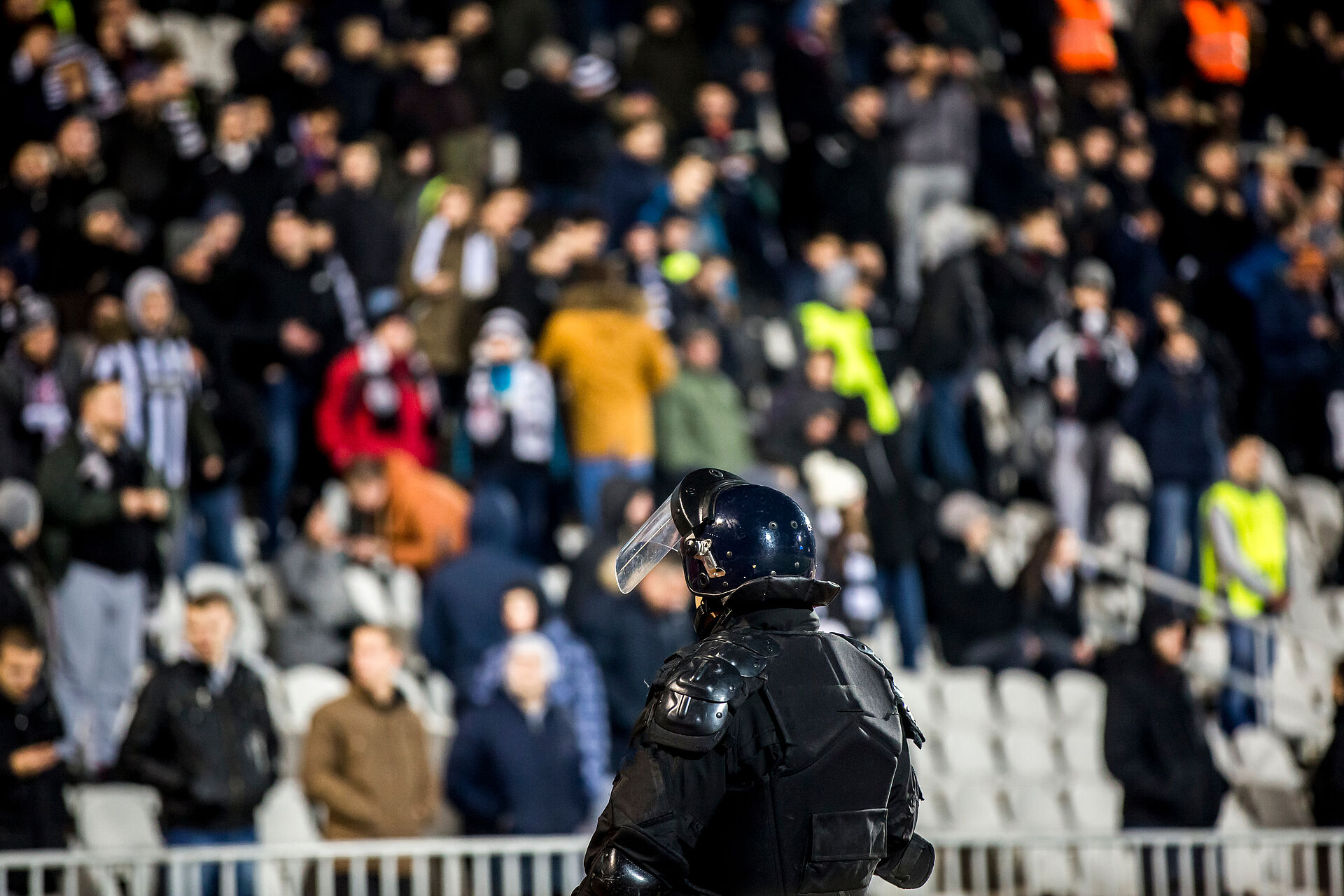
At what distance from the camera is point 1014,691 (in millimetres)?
10562

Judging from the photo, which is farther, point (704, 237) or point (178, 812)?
point (704, 237)

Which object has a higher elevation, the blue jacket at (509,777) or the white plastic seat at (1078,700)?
the blue jacket at (509,777)

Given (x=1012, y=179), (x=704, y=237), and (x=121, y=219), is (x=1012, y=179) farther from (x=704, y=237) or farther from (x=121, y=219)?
(x=121, y=219)

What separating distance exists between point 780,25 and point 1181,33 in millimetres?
4800

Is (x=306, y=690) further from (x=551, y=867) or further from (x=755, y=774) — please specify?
(x=755, y=774)

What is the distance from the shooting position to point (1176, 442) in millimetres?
12828

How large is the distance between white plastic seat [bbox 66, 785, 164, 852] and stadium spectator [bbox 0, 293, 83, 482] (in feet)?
6.43

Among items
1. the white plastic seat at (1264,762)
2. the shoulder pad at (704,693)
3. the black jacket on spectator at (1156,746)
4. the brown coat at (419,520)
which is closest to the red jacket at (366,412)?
the brown coat at (419,520)

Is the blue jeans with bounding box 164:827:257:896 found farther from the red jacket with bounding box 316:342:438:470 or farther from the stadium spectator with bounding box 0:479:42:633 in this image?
the red jacket with bounding box 316:342:438:470

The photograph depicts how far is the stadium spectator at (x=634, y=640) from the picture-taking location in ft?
29.9

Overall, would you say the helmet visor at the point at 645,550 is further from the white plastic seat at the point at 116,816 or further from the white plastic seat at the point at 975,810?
the white plastic seat at the point at 975,810

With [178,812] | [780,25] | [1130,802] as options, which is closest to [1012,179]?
[780,25]

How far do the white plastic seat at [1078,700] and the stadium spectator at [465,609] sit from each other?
3.06m

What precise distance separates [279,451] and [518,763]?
135 inches
